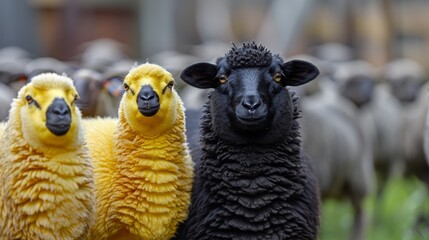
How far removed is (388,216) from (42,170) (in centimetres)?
837

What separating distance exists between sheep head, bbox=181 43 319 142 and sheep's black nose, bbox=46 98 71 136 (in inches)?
45.4

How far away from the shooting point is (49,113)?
5410 mm

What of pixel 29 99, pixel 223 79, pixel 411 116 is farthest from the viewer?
pixel 411 116

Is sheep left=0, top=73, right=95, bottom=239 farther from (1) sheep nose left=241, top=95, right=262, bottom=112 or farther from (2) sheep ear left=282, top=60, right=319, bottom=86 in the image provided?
(2) sheep ear left=282, top=60, right=319, bottom=86

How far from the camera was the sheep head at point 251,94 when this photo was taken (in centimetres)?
614

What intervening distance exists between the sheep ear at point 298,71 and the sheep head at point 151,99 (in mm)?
753

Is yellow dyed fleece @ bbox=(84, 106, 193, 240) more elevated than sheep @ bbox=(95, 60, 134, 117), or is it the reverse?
sheep @ bbox=(95, 60, 134, 117)

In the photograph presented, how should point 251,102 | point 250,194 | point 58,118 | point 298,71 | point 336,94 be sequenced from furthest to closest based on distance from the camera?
point 336,94
point 298,71
point 250,194
point 251,102
point 58,118

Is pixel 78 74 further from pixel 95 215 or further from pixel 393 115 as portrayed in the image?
pixel 393 115

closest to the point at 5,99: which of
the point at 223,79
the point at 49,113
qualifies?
the point at 223,79

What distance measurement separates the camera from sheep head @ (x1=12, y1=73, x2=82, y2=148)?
5402 millimetres

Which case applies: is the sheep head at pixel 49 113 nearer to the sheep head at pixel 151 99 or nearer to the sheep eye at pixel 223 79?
the sheep head at pixel 151 99

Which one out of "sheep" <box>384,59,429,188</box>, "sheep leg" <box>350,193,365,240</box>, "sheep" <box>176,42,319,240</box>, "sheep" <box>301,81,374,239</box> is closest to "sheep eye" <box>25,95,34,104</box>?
"sheep" <box>176,42,319,240</box>

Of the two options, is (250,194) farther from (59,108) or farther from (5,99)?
(5,99)
